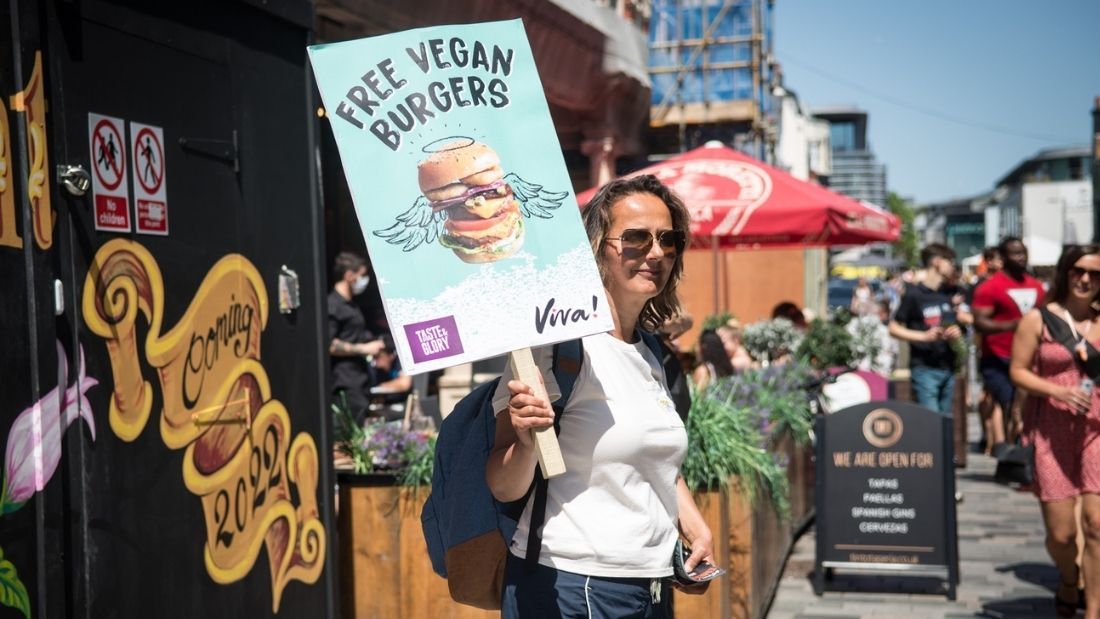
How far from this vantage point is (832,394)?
10258 millimetres

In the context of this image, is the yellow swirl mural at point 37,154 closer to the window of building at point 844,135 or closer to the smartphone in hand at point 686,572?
the smartphone in hand at point 686,572

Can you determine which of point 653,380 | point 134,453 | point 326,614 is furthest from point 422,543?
point 653,380

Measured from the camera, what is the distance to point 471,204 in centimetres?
288

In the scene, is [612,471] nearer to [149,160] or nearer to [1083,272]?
[149,160]

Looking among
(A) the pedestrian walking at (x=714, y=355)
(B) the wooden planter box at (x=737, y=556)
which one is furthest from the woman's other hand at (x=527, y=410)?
(A) the pedestrian walking at (x=714, y=355)

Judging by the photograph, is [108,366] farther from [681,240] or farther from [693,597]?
[693,597]

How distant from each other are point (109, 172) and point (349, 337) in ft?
18.9

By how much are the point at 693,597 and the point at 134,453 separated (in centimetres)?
268

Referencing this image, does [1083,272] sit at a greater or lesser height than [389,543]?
greater

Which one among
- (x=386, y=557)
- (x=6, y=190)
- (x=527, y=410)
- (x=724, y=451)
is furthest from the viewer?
(x=724, y=451)

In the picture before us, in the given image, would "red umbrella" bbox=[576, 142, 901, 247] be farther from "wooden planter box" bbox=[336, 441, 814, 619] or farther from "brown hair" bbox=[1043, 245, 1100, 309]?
"wooden planter box" bbox=[336, 441, 814, 619]

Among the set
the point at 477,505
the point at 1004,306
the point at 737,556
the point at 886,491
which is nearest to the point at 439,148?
the point at 477,505

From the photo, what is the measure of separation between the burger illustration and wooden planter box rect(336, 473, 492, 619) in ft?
8.71

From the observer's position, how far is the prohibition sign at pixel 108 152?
349 cm
